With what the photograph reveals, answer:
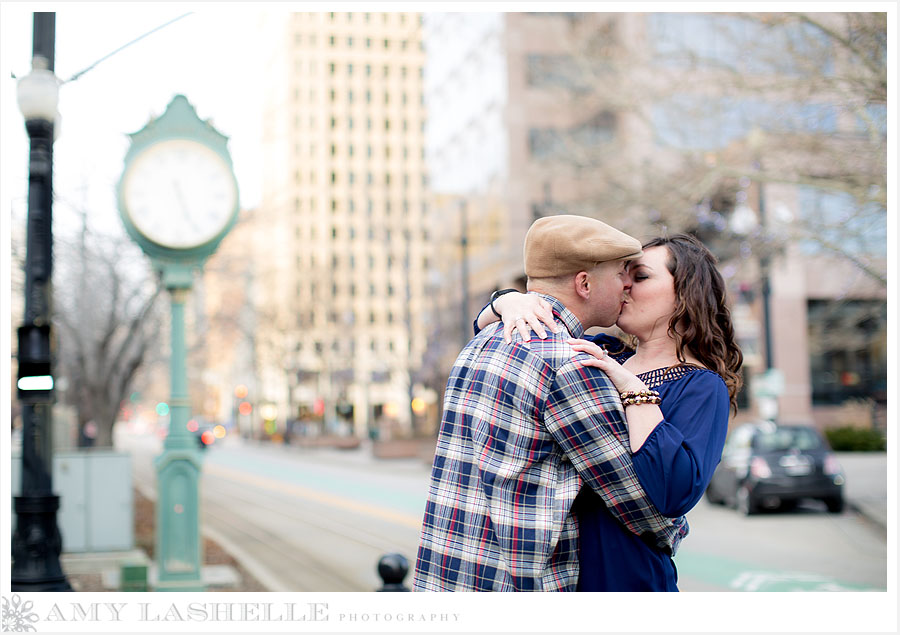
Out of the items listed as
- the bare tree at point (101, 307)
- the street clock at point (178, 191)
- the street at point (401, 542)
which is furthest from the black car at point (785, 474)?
the street clock at point (178, 191)

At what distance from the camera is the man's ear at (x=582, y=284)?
2.53 meters

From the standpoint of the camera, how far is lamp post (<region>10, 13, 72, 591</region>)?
6250 millimetres

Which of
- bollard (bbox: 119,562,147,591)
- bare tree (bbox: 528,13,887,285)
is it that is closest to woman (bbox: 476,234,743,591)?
bollard (bbox: 119,562,147,591)

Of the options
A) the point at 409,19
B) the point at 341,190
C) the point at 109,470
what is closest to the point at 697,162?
the point at 409,19

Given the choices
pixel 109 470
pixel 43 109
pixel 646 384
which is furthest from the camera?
pixel 109 470

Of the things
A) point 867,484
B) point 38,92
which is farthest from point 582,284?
point 867,484

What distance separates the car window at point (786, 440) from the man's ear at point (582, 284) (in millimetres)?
14768

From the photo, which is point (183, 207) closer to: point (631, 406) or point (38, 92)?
point (38, 92)

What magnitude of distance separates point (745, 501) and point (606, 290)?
14700 mm

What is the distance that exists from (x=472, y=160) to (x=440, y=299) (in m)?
7.77

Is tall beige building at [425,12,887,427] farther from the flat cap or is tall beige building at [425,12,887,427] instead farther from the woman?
the flat cap

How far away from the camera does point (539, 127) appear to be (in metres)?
44.8

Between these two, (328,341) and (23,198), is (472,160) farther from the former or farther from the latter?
(23,198)

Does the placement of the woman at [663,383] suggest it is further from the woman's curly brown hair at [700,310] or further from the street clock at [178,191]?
the street clock at [178,191]
